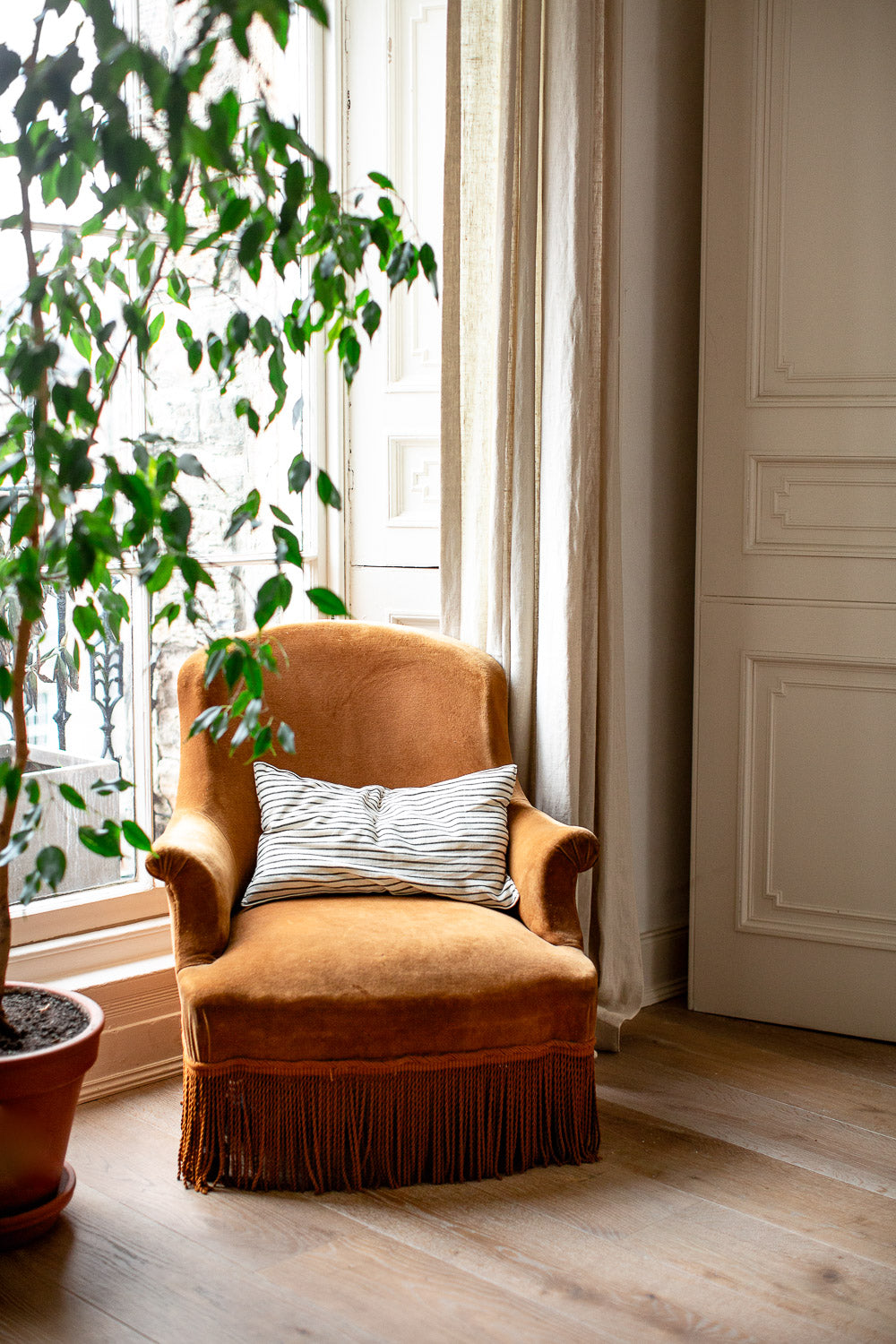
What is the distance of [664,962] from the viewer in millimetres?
3092

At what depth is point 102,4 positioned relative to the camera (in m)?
1.52

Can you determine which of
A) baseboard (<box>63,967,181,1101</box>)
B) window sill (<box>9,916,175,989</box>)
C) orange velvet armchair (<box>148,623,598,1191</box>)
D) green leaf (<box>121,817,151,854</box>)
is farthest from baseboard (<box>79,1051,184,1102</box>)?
green leaf (<box>121,817,151,854</box>)

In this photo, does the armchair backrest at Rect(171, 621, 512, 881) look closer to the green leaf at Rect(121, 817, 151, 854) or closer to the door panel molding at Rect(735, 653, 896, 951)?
the door panel molding at Rect(735, 653, 896, 951)

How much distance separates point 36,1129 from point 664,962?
1.65 m

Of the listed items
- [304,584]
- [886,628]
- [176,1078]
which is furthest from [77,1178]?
[886,628]

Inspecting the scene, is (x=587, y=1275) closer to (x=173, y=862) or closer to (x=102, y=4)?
(x=173, y=862)

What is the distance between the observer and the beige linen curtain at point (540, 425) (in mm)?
2596

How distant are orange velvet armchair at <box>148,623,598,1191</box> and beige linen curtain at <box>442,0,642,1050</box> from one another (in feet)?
1.43

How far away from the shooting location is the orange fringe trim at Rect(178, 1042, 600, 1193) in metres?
2.05

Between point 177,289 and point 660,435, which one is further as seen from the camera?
point 660,435

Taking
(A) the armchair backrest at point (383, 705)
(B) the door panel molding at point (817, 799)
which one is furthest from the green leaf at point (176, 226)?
(B) the door panel molding at point (817, 799)

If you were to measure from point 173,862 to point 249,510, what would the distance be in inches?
28.1

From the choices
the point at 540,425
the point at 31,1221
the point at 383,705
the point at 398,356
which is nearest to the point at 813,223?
the point at 540,425

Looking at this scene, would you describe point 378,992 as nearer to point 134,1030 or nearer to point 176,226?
point 134,1030
